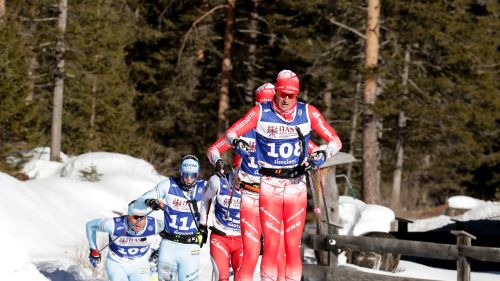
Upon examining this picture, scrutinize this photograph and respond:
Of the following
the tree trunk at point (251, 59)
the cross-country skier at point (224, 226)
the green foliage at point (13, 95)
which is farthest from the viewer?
the tree trunk at point (251, 59)

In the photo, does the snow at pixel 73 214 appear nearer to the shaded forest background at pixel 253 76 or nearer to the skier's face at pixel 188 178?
the skier's face at pixel 188 178

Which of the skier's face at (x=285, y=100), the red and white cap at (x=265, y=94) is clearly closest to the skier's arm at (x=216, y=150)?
the skier's face at (x=285, y=100)

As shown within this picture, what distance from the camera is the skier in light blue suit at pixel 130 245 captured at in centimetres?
917

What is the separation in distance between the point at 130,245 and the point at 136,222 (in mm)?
288

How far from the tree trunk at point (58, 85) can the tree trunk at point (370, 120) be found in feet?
32.5

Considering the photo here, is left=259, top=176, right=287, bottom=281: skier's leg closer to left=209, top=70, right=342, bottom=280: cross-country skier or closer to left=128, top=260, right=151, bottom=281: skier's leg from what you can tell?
left=209, top=70, right=342, bottom=280: cross-country skier

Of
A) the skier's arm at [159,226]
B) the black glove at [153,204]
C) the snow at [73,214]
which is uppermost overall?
the black glove at [153,204]

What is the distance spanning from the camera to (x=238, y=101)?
36625 millimetres

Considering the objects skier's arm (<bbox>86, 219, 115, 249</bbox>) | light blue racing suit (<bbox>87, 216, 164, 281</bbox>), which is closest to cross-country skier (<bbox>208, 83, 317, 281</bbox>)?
light blue racing suit (<bbox>87, 216, 164, 281</bbox>)

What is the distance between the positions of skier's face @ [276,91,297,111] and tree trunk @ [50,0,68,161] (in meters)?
18.5

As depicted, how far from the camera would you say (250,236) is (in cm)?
814

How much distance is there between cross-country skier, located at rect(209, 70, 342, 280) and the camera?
7.86m

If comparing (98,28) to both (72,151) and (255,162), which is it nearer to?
Result: (72,151)

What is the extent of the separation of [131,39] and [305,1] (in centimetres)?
1406
